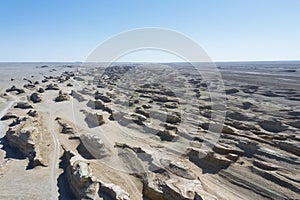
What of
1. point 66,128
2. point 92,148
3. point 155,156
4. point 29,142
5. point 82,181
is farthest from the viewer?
point 66,128

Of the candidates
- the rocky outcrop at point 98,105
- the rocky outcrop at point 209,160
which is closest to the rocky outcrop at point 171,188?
the rocky outcrop at point 209,160

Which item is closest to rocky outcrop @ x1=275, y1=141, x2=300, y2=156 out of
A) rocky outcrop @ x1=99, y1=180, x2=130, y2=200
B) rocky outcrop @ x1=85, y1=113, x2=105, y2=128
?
rocky outcrop @ x1=99, y1=180, x2=130, y2=200

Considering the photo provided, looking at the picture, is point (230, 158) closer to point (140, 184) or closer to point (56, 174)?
point (140, 184)

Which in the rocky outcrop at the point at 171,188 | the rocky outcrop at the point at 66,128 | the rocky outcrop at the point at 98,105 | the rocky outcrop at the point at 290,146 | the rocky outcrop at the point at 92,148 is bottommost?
the rocky outcrop at the point at 98,105

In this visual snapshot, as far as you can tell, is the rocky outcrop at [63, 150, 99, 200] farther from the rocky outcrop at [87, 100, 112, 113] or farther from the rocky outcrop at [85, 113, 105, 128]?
the rocky outcrop at [87, 100, 112, 113]

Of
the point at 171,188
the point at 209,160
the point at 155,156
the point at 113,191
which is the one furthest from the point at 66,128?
the point at 171,188

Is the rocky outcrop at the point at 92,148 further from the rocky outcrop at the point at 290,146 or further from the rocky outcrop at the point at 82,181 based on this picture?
the rocky outcrop at the point at 290,146

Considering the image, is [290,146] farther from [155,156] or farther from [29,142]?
[29,142]

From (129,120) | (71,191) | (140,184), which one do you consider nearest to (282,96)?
(129,120)
